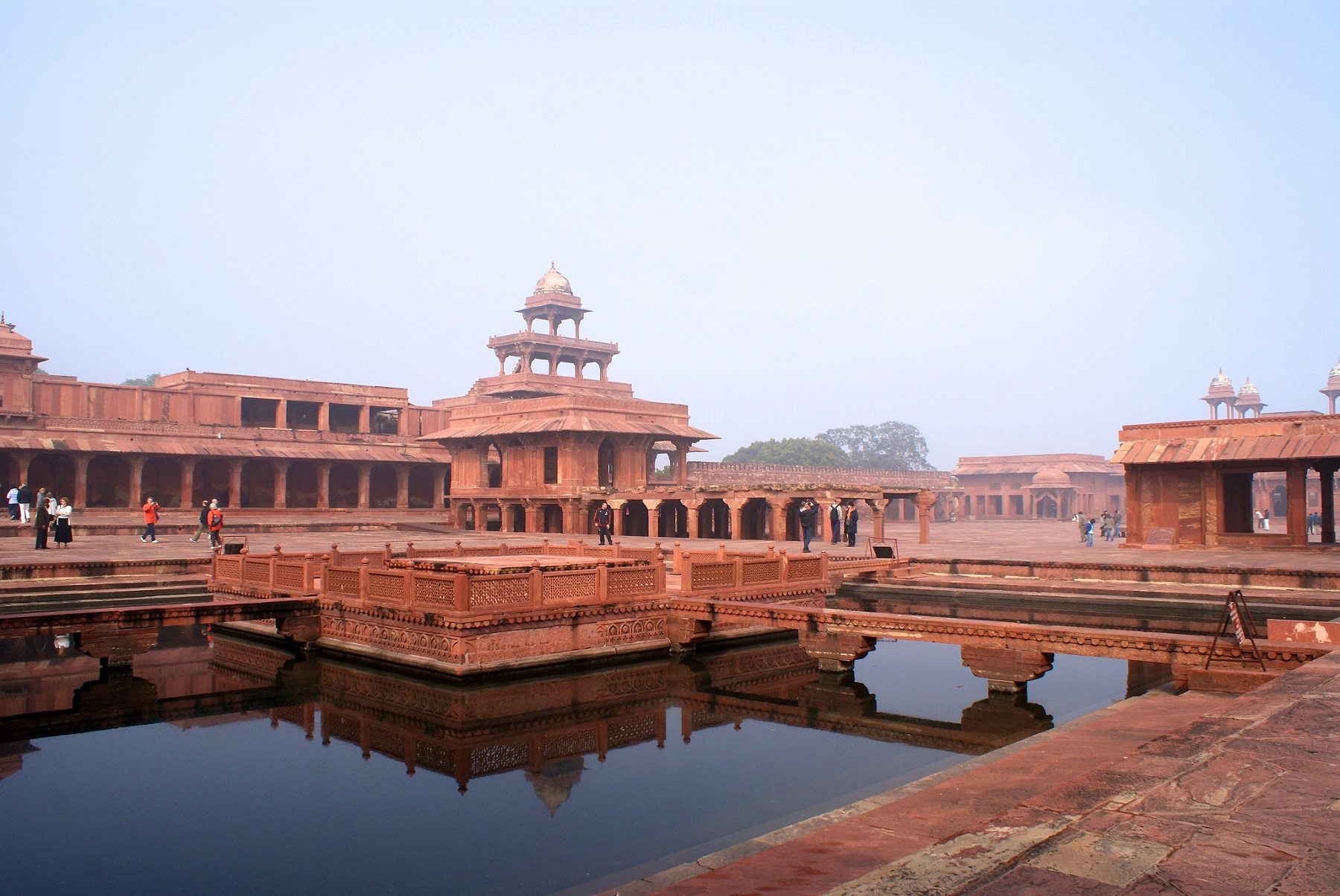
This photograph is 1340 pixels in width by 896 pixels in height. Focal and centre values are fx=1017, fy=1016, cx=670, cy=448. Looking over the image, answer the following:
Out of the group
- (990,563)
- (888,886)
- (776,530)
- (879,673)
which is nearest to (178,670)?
(879,673)

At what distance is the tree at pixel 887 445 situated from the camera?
111812mm

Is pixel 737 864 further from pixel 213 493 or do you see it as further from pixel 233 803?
pixel 213 493

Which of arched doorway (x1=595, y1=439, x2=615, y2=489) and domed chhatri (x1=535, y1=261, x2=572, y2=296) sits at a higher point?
domed chhatri (x1=535, y1=261, x2=572, y2=296)

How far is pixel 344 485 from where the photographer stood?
47.3 metres

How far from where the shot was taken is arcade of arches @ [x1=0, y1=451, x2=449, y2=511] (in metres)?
37.6

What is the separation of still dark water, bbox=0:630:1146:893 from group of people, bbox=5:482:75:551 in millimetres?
9290

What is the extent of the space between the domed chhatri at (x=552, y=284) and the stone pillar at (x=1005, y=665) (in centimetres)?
5106

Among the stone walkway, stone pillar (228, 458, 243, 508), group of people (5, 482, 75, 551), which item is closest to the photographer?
the stone walkway

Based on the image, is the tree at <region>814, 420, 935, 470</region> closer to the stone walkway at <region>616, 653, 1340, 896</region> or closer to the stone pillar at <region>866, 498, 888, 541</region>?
the stone pillar at <region>866, 498, 888, 541</region>

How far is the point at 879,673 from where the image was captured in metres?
14.5

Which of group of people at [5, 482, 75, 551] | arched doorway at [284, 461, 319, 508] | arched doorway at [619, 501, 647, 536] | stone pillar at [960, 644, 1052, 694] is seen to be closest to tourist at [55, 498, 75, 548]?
group of people at [5, 482, 75, 551]

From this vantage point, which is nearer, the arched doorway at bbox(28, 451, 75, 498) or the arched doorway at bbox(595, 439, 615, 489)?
the arched doorway at bbox(28, 451, 75, 498)

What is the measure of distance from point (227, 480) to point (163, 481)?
263 cm

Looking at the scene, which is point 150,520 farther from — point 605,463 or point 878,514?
point 878,514
